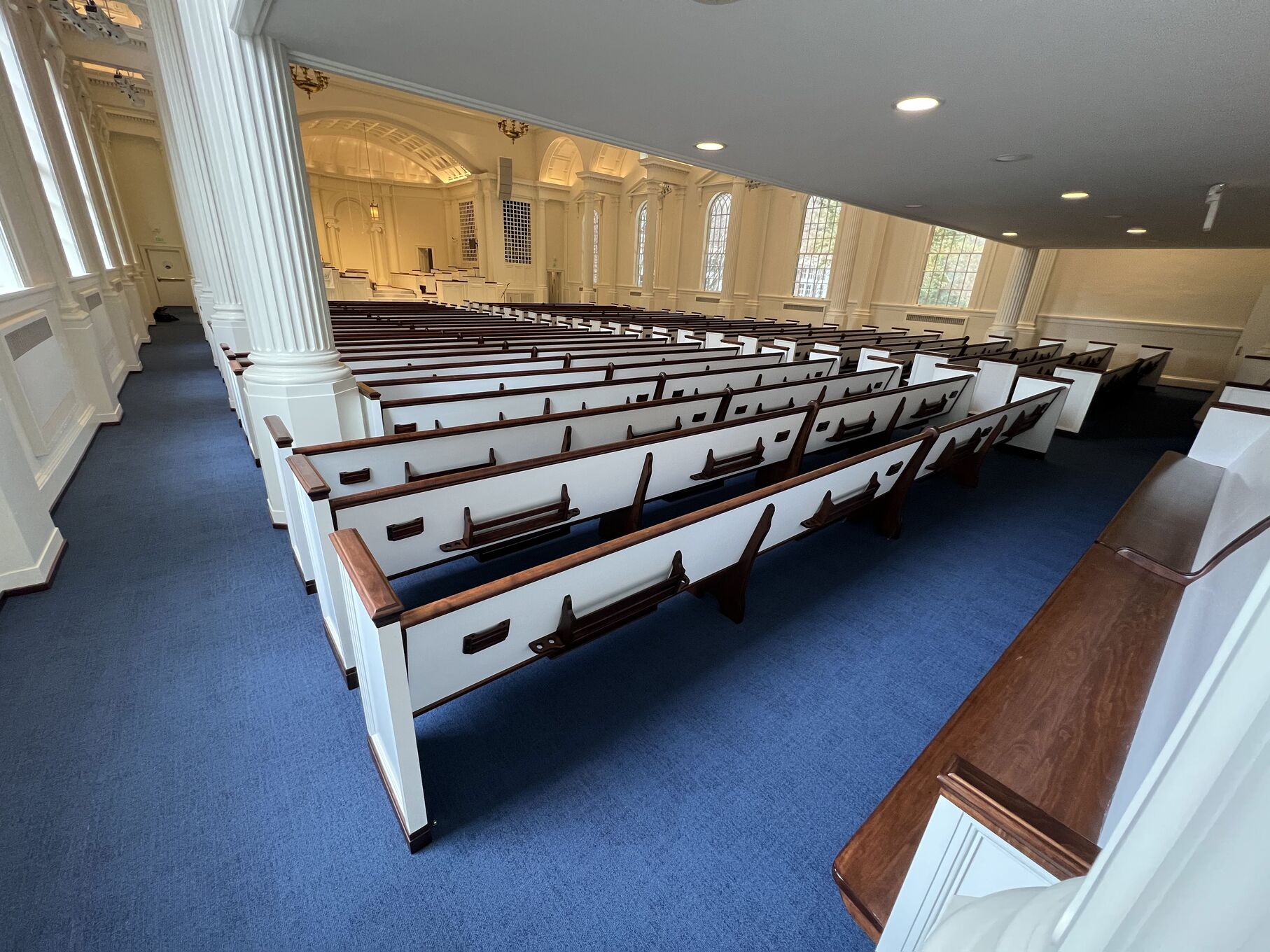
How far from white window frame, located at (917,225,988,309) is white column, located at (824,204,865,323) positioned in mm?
1392

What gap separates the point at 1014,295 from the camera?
27.6 ft

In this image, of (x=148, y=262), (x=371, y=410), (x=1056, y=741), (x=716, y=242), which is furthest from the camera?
(x=716, y=242)

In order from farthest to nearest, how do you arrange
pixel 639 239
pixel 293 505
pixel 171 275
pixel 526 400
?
pixel 639 239 < pixel 171 275 < pixel 526 400 < pixel 293 505

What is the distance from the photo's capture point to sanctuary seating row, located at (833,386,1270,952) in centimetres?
63

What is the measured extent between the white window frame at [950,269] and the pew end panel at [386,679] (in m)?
11.5

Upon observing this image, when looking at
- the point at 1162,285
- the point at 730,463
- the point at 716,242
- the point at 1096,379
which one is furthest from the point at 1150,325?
the point at 730,463

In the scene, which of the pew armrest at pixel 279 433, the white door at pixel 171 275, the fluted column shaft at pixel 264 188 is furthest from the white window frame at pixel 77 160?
the pew armrest at pixel 279 433

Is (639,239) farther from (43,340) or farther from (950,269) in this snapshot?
(43,340)

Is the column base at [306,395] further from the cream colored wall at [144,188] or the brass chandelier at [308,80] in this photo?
the cream colored wall at [144,188]

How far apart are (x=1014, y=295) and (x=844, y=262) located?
9.62ft

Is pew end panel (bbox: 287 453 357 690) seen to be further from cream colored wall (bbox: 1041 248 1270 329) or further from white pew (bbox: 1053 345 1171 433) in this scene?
cream colored wall (bbox: 1041 248 1270 329)

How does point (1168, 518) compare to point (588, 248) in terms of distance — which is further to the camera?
point (588, 248)

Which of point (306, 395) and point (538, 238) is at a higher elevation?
point (538, 238)

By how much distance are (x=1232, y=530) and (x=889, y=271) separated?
34.2 feet
